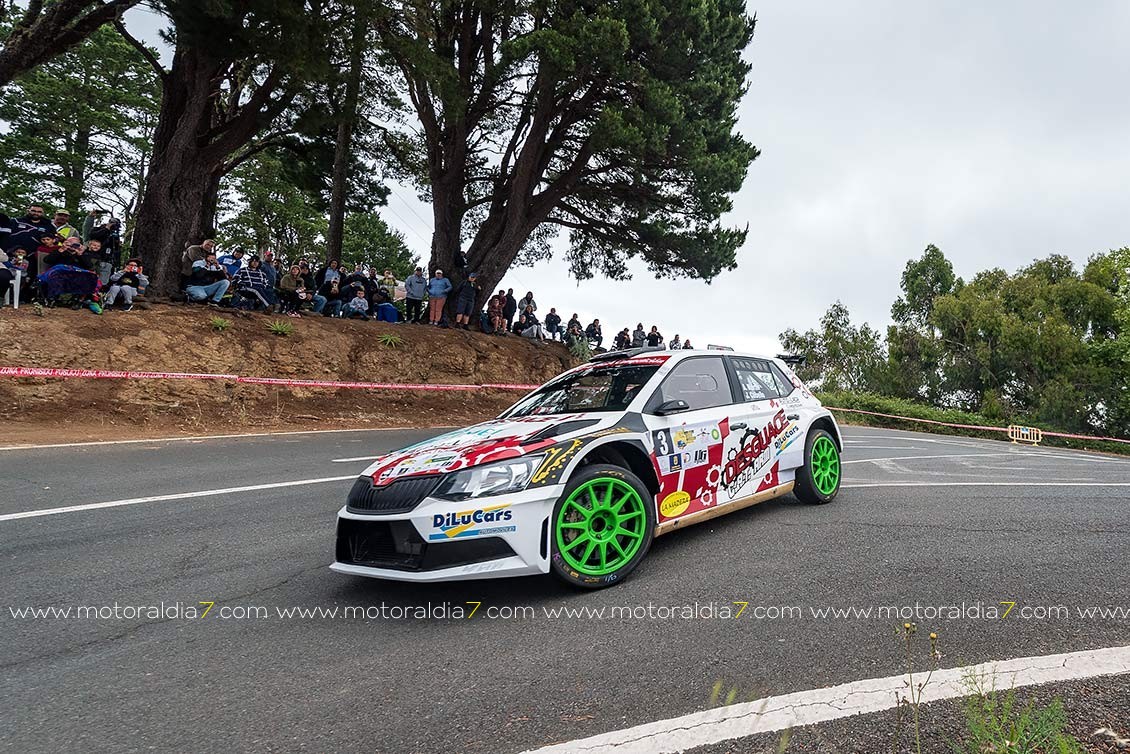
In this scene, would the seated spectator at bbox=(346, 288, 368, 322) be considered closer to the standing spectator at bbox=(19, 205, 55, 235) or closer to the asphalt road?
the standing spectator at bbox=(19, 205, 55, 235)

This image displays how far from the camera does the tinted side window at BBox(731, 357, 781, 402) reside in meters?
5.87

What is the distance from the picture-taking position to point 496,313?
20922 mm

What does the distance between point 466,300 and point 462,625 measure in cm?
1606

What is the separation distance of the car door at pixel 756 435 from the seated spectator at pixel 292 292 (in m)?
12.8

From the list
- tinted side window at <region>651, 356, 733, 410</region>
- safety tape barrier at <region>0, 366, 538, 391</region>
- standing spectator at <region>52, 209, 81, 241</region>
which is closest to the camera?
tinted side window at <region>651, 356, 733, 410</region>

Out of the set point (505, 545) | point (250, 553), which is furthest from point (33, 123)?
point (505, 545)

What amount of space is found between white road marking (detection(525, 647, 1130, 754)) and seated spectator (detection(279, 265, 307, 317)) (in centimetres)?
1526

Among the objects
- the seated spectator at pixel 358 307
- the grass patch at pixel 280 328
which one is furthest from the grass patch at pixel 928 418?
Result: the grass patch at pixel 280 328

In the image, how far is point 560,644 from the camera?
3.29 metres

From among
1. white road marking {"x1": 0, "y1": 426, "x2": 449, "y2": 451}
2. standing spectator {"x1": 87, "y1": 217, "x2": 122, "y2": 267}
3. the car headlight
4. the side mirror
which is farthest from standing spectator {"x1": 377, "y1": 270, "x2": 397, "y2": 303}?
the car headlight

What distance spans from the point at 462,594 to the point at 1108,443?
4062 cm

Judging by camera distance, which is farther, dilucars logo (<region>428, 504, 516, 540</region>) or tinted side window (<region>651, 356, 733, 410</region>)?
tinted side window (<region>651, 356, 733, 410</region>)

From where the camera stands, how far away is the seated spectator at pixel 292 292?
16047 mm

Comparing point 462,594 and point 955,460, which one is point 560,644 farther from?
point 955,460
